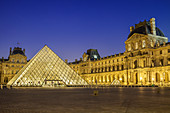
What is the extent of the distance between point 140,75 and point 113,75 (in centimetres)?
1979

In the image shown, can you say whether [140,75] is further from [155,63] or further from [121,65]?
[121,65]

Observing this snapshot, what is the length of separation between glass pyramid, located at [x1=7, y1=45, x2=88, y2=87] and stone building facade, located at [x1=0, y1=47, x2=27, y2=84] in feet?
160

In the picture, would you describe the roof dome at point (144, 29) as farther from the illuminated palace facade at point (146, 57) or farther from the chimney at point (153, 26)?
the chimney at point (153, 26)

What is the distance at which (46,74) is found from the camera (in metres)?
44.4

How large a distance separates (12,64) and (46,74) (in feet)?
179

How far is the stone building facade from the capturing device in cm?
9081

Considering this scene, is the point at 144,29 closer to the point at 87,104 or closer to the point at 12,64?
the point at 87,104

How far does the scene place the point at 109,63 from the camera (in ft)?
262

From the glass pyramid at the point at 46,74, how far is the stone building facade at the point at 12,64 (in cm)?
4885

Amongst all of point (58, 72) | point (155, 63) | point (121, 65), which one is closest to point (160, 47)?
point (155, 63)

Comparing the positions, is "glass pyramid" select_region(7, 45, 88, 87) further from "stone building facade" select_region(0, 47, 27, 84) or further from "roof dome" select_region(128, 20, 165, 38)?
"stone building facade" select_region(0, 47, 27, 84)

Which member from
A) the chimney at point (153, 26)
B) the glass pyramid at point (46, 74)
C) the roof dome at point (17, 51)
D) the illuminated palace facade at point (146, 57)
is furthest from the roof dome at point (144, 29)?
the roof dome at point (17, 51)

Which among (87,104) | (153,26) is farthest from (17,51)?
(87,104)

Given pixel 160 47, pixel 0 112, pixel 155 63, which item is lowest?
pixel 0 112
